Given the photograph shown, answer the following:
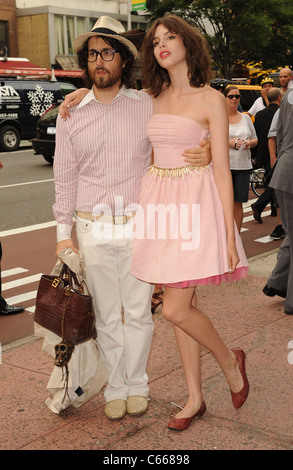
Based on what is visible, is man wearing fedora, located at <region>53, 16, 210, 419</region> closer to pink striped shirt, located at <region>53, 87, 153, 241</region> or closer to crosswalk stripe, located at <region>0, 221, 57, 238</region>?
pink striped shirt, located at <region>53, 87, 153, 241</region>

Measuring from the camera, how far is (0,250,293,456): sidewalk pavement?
3.30 m

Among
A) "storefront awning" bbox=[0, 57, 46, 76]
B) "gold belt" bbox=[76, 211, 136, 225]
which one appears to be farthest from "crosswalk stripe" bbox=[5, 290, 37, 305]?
"storefront awning" bbox=[0, 57, 46, 76]

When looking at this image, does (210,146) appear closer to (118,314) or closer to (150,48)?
(150,48)

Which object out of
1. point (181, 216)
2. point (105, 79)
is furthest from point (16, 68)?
point (181, 216)

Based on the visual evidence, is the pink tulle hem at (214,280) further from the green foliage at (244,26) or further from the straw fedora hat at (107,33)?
the green foliage at (244,26)

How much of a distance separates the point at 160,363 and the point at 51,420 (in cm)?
99

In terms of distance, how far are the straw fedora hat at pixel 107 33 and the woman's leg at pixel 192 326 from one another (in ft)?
4.31

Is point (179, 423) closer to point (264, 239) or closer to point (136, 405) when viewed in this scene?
point (136, 405)

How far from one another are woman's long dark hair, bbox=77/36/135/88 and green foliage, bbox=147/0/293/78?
1264 inches

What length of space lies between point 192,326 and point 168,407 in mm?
633

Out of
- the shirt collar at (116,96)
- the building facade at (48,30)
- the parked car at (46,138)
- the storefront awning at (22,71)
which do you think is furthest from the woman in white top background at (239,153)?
the building facade at (48,30)

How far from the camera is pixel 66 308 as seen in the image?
3.38 meters

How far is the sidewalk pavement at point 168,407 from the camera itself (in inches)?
130

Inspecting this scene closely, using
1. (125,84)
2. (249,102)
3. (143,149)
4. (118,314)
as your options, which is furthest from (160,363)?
(249,102)
